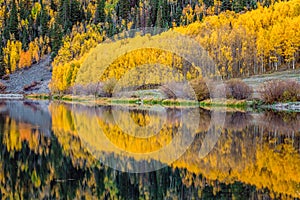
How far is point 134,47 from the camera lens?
7325 centimetres

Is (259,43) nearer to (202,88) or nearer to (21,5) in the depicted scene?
(202,88)

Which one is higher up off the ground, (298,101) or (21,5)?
(21,5)

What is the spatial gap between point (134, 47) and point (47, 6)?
260ft

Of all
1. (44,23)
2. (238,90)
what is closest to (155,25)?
(44,23)

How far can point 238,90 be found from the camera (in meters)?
42.6

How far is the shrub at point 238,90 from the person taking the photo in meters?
42.4

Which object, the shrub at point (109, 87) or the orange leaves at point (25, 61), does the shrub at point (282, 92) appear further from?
the orange leaves at point (25, 61)

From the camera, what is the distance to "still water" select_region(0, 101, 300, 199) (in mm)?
9875

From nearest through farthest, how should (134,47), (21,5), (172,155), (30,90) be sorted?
(172,155)
(134,47)
(30,90)
(21,5)

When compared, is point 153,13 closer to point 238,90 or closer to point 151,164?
point 238,90

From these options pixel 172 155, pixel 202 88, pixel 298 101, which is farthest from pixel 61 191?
pixel 202 88

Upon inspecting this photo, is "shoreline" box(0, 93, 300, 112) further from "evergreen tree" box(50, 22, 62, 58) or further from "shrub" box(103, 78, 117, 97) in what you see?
"evergreen tree" box(50, 22, 62, 58)

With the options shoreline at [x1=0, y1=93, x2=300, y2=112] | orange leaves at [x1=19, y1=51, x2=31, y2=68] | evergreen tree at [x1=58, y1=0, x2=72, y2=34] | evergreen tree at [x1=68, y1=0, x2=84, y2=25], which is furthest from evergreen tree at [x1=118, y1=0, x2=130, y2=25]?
shoreline at [x1=0, y1=93, x2=300, y2=112]

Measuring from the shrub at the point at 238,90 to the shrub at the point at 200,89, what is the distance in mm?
2825
